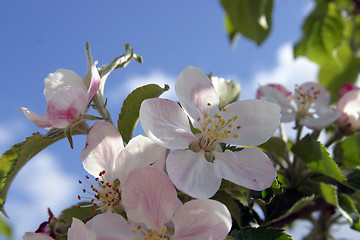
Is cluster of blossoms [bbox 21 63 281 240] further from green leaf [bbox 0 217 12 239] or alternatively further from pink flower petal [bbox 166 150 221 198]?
green leaf [bbox 0 217 12 239]

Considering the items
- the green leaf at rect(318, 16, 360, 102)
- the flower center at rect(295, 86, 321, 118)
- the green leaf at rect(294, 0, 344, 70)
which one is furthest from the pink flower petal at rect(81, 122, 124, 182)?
the green leaf at rect(318, 16, 360, 102)

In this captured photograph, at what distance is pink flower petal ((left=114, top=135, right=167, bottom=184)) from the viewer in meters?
0.76

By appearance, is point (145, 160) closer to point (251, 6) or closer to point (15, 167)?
point (15, 167)

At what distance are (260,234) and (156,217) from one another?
0.64 ft

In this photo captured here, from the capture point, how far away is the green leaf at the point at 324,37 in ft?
6.77

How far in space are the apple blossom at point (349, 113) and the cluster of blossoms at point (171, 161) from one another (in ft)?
1.70

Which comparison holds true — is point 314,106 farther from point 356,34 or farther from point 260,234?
point 356,34

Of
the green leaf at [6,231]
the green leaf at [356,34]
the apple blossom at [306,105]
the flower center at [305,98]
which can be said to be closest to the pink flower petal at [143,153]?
the apple blossom at [306,105]

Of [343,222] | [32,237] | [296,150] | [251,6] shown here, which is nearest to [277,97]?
[296,150]

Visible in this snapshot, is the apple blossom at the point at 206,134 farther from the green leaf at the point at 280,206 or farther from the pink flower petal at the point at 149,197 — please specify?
the green leaf at the point at 280,206

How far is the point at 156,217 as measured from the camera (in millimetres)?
750

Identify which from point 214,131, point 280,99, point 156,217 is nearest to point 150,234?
point 156,217

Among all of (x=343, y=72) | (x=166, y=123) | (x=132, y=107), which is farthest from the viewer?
(x=343, y=72)

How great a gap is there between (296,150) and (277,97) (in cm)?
27
